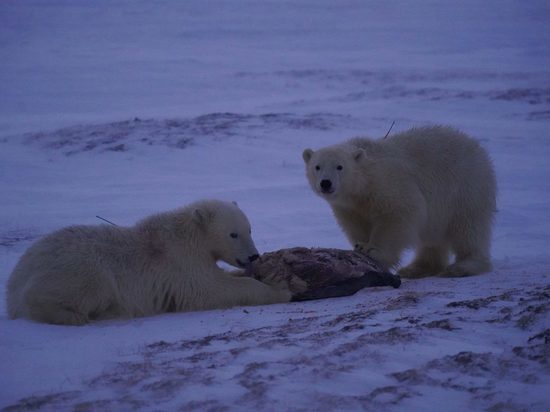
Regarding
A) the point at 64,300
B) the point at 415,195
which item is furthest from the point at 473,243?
the point at 64,300

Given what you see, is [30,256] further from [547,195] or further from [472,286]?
[547,195]

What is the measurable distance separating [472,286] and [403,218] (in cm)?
122

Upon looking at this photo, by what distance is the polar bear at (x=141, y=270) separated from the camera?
5027mm

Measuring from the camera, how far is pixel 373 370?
11.4 feet

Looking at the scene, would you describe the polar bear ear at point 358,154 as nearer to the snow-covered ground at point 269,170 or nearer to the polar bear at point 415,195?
the polar bear at point 415,195

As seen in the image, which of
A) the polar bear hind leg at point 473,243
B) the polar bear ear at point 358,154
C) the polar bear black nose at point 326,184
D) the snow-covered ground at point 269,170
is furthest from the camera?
the polar bear hind leg at point 473,243

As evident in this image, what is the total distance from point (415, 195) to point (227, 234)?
6.52 feet

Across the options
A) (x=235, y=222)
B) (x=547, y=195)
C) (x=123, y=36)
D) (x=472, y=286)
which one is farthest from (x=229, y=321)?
(x=123, y=36)

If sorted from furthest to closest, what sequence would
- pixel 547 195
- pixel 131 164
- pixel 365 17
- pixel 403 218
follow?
pixel 365 17
pixel 131 164
pixel 547 195
pixel 403 218

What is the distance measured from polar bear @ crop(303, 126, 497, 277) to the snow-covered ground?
56 centimetres

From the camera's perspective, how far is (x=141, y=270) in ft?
17.8

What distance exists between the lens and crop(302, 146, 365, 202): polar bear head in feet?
21.9

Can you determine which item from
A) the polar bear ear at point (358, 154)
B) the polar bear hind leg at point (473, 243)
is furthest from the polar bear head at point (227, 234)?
the polar bear hind leg at point (473, 243)

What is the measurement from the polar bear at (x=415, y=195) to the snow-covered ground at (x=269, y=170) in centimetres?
56
